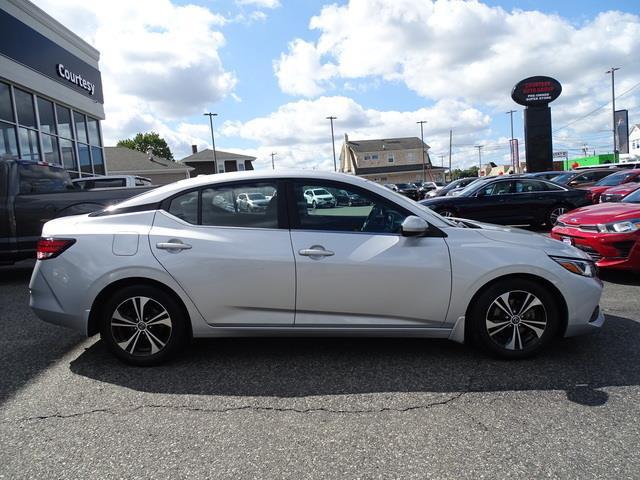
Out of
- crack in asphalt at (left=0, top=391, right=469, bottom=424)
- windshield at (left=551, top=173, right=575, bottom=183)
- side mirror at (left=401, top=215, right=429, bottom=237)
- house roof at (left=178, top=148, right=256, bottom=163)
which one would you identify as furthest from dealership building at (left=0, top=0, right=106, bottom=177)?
house roof at (left=178, top=148, right=256, bottom=163)

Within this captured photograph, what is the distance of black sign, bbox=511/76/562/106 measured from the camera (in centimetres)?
2373

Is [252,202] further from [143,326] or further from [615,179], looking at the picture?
[615,179]

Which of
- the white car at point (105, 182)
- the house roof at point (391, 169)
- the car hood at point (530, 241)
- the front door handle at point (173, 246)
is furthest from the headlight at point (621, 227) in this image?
the house roof at point (391, 169)

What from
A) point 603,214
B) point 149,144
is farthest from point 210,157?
point 603,214

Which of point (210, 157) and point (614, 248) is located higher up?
point (210, 157)

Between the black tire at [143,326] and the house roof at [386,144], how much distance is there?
Answer: 202ft

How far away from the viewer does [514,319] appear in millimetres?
3639

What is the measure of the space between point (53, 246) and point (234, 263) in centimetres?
152

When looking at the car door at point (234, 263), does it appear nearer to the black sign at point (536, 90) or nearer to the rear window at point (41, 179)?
the rear window at point (41, 179)

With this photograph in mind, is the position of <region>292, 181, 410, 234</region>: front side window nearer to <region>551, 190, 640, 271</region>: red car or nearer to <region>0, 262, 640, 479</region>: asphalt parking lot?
<region>0, 262, 640, 479</region>: asphalt parking lot

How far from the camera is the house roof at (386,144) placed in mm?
64125

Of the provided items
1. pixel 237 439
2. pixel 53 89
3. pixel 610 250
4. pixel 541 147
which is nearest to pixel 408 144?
pixel 541 147

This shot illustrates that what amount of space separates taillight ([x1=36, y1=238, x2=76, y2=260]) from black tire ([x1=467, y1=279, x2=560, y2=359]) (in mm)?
3270

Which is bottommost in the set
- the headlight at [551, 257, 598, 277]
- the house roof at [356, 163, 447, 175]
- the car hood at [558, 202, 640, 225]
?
the headlight at [551, 257, 598, 277]
